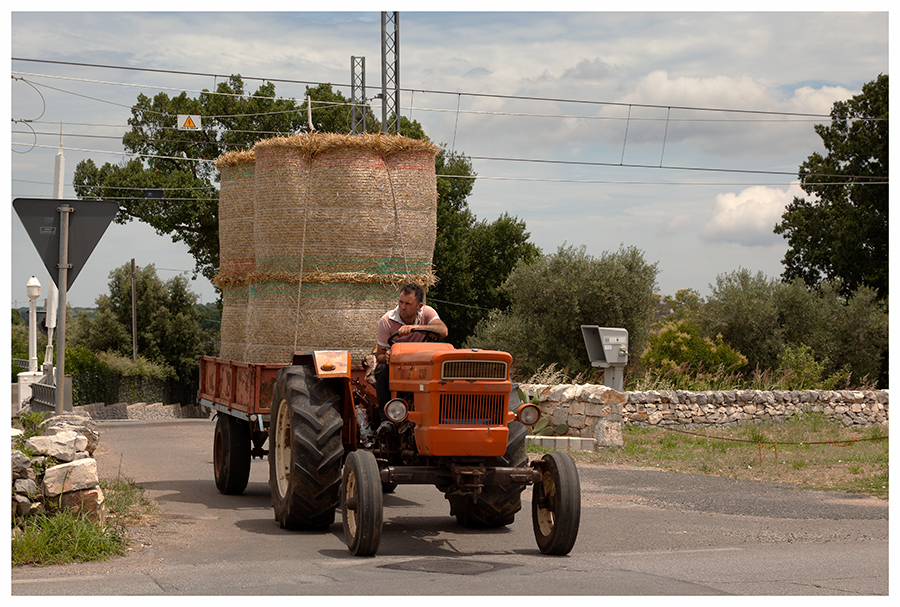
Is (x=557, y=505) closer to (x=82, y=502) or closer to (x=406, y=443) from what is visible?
(x=406, y=443)

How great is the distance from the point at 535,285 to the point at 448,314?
53.9 ft

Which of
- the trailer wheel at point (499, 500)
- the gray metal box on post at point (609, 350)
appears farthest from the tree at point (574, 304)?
the trailer wheel at point (499, 500)

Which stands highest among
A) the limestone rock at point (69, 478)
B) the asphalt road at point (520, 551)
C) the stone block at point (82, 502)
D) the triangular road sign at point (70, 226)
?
the triangular road sign at point (70, 226)

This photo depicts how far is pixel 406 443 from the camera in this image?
7789mm

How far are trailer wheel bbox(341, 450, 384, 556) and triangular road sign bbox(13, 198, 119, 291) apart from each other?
114 inches

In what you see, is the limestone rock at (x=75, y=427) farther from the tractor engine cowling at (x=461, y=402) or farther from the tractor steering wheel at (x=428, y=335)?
the tractor engine cowling at (x=461, y=402)

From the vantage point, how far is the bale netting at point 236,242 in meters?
11.8

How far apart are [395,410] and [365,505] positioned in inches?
32.8

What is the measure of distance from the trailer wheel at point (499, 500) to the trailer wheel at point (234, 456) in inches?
106

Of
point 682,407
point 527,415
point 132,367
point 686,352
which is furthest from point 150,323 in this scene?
point 527,415

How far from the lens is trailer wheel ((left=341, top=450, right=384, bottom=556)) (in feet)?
22.5

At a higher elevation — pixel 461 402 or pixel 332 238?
pixel 332 238

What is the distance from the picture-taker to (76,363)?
110ft

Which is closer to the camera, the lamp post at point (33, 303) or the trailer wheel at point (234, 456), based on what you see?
the trailer wheel at point (234, 456)
